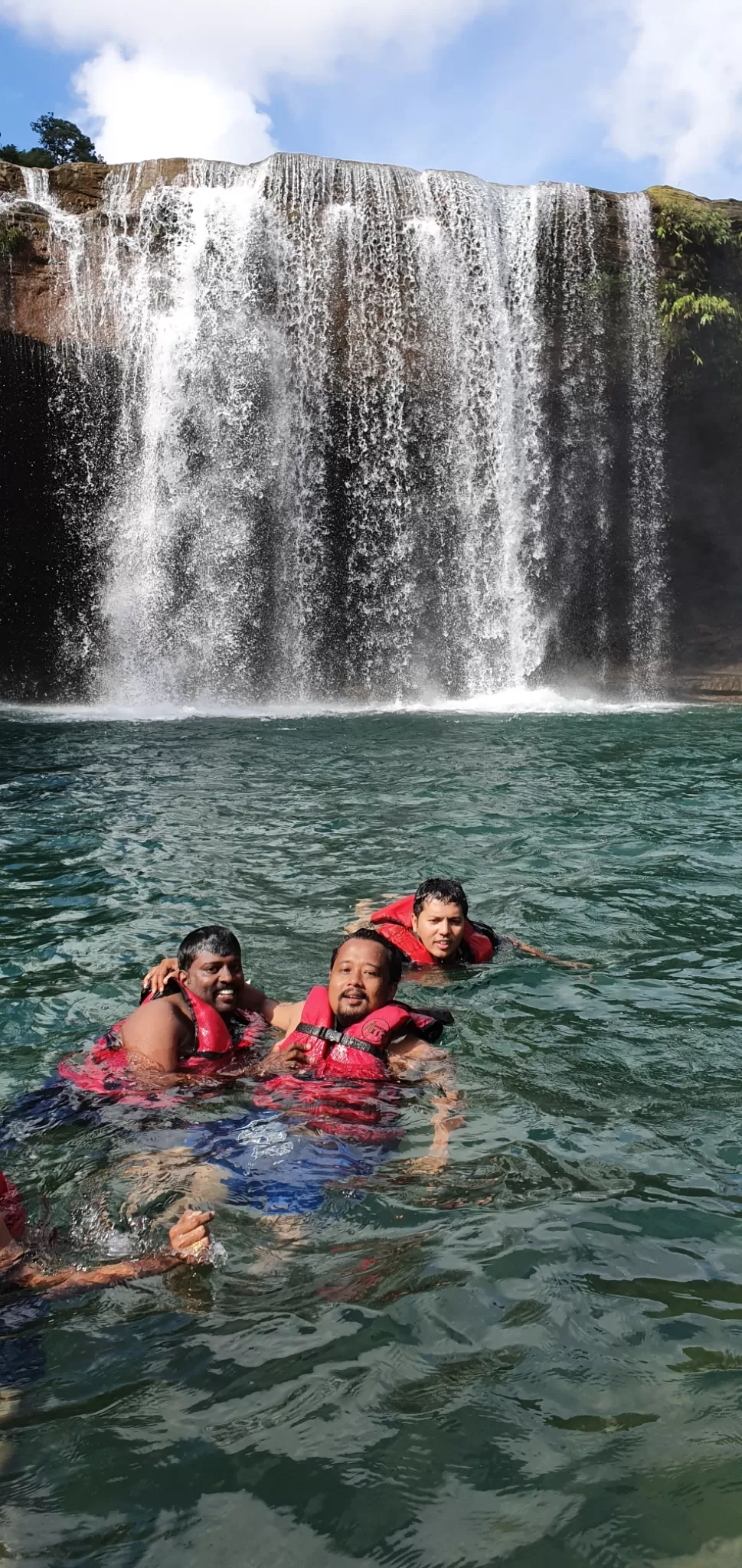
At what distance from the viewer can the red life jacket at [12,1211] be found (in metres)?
3.33

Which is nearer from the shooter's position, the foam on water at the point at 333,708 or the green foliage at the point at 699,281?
the foam on water at the point at 333,708

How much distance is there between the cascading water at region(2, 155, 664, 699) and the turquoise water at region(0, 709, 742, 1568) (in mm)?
15426

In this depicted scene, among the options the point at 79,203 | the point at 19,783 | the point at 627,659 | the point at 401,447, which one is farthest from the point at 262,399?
the point at 19,783

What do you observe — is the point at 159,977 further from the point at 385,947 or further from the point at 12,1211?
the point at 12,1211

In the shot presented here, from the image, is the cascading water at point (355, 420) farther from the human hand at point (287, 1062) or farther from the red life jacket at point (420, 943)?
the human hand at point (287, 1062)

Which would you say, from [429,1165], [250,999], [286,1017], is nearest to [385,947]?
[286,1017]

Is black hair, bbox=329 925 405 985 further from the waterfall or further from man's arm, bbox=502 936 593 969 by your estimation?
the waterfall

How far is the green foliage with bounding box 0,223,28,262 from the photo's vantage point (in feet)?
67.4

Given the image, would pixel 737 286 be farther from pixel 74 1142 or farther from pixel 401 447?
pixel 74 1142

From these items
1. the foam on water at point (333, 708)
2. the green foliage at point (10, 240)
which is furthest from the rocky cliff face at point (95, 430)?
the foam on water at point (333, 708)

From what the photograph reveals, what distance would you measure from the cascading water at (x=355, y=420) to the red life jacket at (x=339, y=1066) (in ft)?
58.4

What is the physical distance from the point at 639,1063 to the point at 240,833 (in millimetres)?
5048

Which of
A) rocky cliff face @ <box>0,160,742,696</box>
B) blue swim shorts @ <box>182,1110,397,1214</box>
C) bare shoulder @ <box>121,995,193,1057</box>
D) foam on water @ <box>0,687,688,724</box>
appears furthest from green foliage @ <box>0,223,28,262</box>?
blue swim shorts @ <box>182,1110,397,1214</box>

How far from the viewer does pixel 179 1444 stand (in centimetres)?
254
